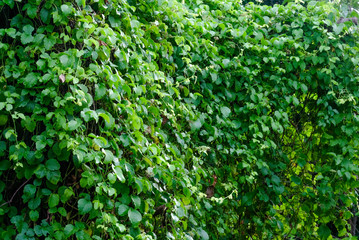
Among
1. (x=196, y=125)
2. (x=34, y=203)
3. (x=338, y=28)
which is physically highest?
(x=338, y=28)

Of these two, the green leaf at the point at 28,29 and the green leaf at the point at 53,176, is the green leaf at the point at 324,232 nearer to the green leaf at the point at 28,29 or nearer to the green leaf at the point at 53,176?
the green leaf at the point at 53,176

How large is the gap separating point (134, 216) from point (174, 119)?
73 cm

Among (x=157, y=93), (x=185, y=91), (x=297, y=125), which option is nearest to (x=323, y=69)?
(x=297, y=125)

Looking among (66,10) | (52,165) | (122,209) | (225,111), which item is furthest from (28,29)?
(225,111)

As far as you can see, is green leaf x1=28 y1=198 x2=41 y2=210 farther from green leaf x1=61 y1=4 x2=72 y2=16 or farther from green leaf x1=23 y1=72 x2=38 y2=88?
green leaf x1=61 y1=4 x2=72 y2=16

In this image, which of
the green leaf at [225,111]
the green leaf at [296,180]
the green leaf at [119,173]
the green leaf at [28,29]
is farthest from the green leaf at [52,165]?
the green leaf at [296,180]

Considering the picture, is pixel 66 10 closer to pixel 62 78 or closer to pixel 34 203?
pixel 62 78

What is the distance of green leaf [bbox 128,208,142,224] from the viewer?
1.88 m

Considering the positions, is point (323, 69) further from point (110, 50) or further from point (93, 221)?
point (93, 221)

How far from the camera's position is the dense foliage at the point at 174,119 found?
176 centimetres

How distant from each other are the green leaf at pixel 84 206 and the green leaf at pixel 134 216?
22 centimetres

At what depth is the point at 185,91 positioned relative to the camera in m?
2.68

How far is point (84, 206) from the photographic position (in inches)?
68.4

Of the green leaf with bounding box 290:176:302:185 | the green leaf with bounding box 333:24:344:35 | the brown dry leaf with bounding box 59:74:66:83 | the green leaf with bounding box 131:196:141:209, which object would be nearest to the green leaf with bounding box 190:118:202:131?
the green leaf with bounding box 131:196:141:209
